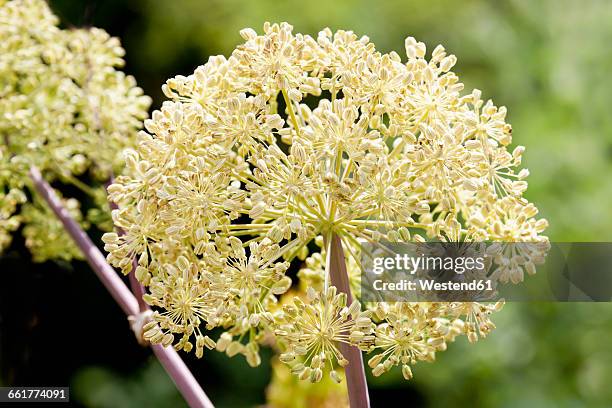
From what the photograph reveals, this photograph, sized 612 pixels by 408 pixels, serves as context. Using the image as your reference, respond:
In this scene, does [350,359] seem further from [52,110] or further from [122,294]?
[52,110]

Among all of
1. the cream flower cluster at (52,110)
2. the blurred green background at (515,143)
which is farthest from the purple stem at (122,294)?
the blurred green background at (515,143)

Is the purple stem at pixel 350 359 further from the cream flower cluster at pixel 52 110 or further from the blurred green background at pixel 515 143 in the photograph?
the blurred green background at pixel 515 143

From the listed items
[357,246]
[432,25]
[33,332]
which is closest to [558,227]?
[432,25]

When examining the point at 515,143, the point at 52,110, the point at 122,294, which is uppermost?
the point at 515,143

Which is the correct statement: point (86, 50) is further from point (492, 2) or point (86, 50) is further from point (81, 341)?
point (492, 2)

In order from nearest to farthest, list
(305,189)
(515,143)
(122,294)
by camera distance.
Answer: (305,189) → (122,294) → (515,143)

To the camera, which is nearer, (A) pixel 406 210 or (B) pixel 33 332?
(A) pixel 406 210

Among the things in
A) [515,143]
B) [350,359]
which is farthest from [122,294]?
[515,143]
